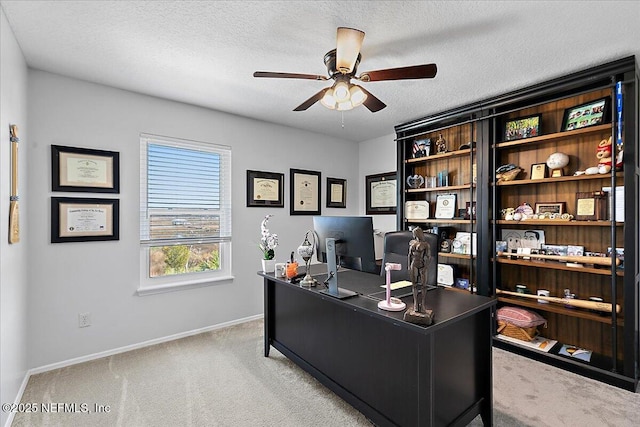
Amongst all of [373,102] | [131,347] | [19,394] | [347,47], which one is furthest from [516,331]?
[19,394]

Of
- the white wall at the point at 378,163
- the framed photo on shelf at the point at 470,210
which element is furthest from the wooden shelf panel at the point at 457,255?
the white wall at the point at 378,163

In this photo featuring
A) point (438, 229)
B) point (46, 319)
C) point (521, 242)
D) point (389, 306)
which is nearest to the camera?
point (389, 306)

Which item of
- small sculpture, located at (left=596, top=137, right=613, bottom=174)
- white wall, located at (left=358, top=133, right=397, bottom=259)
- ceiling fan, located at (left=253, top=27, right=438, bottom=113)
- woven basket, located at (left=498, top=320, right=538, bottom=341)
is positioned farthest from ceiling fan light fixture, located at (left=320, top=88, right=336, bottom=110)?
woven basket, located at (left=498, top=320, right=538, bottom=341)

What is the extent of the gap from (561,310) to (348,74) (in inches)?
107

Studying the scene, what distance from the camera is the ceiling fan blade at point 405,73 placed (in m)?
1.85

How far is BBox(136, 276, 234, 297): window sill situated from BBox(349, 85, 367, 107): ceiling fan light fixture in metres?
2.49

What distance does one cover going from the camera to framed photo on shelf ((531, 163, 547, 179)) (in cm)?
294

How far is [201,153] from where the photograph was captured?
350 cm

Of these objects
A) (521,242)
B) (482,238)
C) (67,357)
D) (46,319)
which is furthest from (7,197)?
(521,242)

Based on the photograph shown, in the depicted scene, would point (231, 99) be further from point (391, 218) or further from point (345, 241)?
point (391, 218)

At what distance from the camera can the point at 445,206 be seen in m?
3.81

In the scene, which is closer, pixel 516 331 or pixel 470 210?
pixel 516 331

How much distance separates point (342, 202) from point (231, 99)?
2306 mm

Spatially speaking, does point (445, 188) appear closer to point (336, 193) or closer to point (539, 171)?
point (539, 171)
